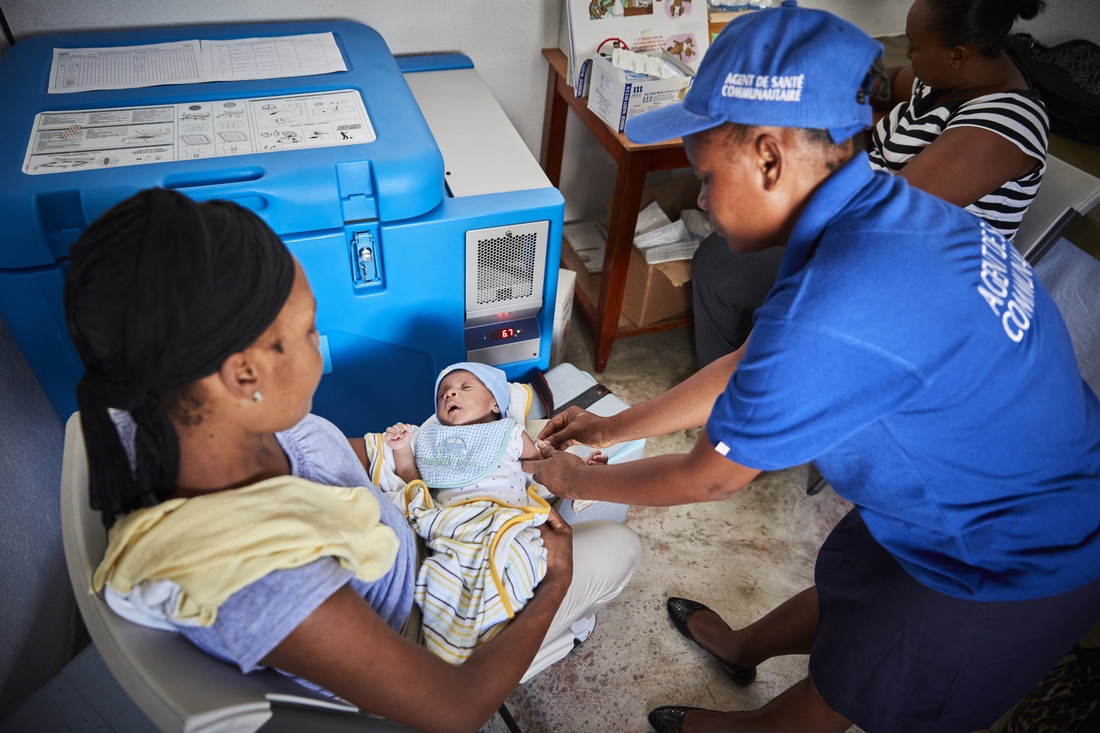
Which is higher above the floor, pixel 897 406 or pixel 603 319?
pixel 897 406

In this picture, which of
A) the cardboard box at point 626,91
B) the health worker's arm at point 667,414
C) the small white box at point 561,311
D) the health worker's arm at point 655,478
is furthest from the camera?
the small white box at point 561,311

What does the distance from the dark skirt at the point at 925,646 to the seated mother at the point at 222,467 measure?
672 millimetres

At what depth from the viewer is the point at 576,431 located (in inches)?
59.9

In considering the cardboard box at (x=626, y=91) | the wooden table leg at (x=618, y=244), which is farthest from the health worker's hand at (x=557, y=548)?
the cardboard box at (x=626, y=91)

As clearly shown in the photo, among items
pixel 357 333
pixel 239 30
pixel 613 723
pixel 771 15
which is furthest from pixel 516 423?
pixel 239 30

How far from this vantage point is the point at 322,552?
787mm

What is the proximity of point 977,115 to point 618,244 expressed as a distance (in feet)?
3.13

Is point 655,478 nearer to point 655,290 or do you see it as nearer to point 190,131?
point 190,131

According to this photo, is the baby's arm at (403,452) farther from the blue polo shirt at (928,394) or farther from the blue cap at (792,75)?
the blue cap at (792,75)

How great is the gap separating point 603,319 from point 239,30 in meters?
1.33

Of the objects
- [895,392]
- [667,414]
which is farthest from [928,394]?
[667,414]

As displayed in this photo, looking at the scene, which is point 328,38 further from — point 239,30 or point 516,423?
point 516,423

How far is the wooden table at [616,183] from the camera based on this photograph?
1.90 meters

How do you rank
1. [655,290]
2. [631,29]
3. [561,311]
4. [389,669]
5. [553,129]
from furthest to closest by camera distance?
[553,129] < [655,290] < [561,311] < [631,29] < [389,669]
